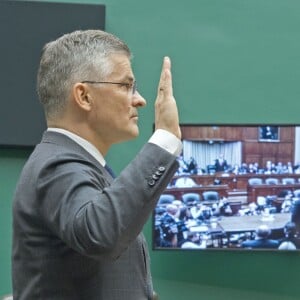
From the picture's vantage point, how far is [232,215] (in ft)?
10.6

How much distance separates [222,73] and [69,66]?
2223 mm

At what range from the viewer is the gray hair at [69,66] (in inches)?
50.9

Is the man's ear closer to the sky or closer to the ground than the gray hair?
closer to the ground

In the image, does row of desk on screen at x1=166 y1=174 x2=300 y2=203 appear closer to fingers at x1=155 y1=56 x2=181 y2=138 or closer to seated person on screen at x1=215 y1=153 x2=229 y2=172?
seated person on screen at x1=215 y1=153 x2=229 y2=172

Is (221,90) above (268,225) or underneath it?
above

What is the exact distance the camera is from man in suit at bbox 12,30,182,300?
1.12 m

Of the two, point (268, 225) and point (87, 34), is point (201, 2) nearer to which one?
point (268, 225)

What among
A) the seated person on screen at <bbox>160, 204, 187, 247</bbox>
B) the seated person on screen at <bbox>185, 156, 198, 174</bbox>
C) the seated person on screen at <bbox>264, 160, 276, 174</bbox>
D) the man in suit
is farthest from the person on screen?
the man in suit

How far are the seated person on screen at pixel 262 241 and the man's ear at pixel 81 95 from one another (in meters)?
2.09

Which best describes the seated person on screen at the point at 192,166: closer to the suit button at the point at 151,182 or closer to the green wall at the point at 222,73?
the green wall at the point at 222,73

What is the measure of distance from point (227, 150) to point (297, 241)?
536mm

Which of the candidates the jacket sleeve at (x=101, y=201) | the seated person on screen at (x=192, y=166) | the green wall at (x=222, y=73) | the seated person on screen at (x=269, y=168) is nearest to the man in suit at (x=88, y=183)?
the jacket sleeve at (x=101, y=201)

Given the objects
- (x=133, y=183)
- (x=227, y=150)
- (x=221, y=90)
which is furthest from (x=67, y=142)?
(x=221, y=90)

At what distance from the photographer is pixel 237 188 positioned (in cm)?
323
